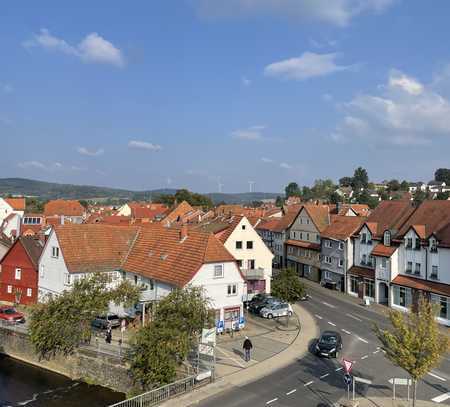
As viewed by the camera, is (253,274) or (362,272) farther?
(362,272)

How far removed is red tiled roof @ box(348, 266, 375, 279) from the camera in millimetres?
52409

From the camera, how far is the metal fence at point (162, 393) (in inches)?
916

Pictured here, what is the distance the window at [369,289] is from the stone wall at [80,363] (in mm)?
32403

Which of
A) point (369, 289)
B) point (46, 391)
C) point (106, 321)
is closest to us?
point (46, 391)

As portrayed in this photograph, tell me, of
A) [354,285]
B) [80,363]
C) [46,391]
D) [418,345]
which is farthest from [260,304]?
[418,345]

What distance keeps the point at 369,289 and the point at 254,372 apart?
2889 centimetres

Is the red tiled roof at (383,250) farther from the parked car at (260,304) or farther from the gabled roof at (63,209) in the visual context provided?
the gabled roof at (63,209)

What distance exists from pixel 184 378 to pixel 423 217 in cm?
3388

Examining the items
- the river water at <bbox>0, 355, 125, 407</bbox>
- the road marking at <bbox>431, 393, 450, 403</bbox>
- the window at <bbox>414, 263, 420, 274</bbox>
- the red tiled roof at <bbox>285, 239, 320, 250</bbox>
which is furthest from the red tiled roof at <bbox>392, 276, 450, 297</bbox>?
the river water at <bbox>0, 355, 125, 407</bbox>

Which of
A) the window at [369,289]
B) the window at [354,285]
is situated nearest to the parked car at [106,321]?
the window at [369,289]

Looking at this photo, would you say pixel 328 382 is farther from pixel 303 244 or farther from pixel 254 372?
pixel 303 244

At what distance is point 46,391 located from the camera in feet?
101

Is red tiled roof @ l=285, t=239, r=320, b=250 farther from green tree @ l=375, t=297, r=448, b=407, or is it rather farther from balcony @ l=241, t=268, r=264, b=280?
green tree @ l=375, t=297, r=448, b=407

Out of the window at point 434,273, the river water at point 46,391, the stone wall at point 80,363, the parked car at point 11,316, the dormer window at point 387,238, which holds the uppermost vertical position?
the dormer window at point 387,238
